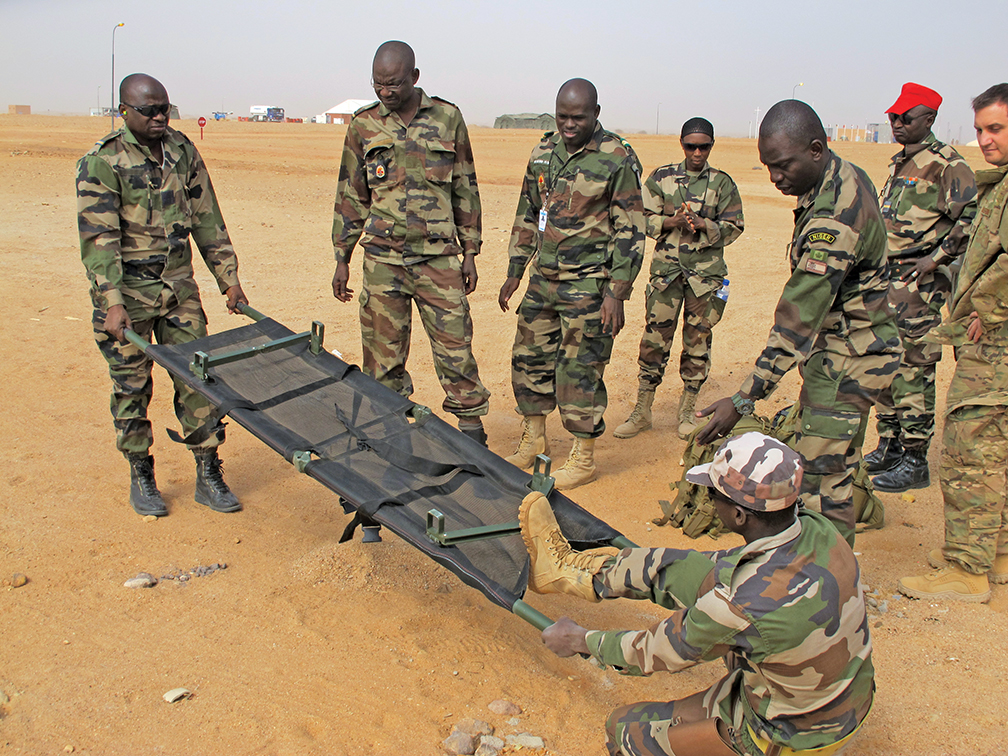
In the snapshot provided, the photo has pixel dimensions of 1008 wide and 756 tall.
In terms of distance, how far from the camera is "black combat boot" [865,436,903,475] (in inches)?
216

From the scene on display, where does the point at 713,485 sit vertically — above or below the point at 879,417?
above

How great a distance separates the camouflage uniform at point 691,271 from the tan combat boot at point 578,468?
1.11m

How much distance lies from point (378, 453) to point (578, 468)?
186 centimetres

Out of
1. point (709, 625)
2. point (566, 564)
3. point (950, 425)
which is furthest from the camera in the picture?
point (950, 425)

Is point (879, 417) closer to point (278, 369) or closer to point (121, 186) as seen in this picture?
point (278, 369)

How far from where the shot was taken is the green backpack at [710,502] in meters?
4.52

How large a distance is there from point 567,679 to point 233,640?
141 centimetres

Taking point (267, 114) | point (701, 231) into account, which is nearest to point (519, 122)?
point (267, 114)

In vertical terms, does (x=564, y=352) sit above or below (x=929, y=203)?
below

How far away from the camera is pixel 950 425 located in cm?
393

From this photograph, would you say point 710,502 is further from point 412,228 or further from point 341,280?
point 341,280

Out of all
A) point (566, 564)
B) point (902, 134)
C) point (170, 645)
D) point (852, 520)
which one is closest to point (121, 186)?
point (170, 645)

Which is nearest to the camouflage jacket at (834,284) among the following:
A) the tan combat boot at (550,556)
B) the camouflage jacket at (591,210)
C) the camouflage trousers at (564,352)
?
the tan combat boot at (550,556)

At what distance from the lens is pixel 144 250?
14.2 ft
